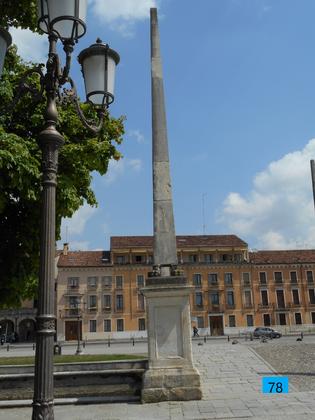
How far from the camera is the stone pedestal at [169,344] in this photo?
930 cm

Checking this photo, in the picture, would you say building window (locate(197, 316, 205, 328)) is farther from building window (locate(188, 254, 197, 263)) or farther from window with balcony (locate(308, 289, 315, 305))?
window with balcony (locate(308, 289, 315, 305))

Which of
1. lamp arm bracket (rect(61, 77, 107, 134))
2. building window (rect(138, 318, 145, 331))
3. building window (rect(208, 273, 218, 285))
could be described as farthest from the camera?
building window (rect(208, 273, 218, 285))

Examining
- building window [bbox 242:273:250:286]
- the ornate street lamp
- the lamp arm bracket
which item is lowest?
the lamp arm bracket

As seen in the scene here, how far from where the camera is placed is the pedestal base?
9.26 metres

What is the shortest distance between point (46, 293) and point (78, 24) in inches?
98.1

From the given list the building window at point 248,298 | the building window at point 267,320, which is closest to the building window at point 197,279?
the building window at point 248,298

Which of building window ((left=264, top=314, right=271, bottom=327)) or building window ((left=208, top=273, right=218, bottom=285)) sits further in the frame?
building window ((left=208, top=273, right=218, bottom=285))

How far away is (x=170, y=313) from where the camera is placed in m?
9.70

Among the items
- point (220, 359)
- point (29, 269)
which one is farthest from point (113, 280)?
point (29, 269)

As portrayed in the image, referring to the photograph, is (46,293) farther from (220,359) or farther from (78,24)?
(220,359)

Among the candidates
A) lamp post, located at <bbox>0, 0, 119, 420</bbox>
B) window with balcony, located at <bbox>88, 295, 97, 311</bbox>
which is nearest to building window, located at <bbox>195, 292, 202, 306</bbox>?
window with balcony, located at <bbox>88, 295, 97, 311</bbox>

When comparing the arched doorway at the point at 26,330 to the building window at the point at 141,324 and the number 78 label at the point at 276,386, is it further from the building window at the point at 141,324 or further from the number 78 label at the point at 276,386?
the number 78 label at the point at 276,386

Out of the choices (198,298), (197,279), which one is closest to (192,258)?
(197,279)

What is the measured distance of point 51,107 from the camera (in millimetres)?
4539
